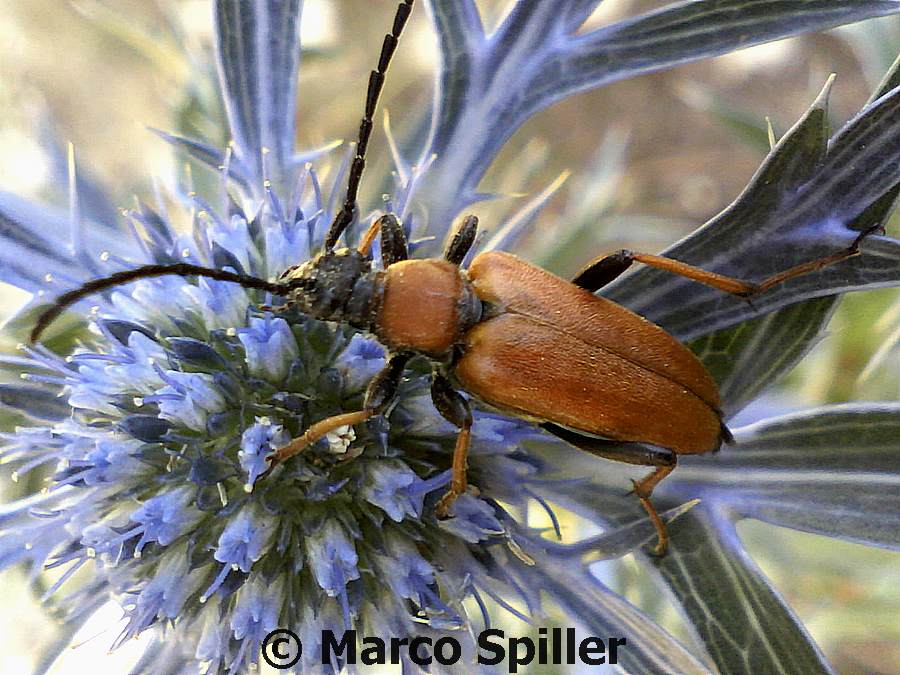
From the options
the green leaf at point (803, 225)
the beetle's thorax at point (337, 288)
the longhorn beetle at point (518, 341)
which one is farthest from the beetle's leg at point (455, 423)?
the green leaf at point (803, 225)

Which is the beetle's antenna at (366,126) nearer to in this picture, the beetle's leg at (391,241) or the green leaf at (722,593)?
the beetle's leg at (391,241)

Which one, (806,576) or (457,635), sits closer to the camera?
(457,635)

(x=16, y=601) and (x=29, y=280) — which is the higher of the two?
(x=29, y=280)

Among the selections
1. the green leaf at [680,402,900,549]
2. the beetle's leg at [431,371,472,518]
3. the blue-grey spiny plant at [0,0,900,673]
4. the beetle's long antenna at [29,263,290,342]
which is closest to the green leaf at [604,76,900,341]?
the blue-grey spiny plant at [0,0,900,673]

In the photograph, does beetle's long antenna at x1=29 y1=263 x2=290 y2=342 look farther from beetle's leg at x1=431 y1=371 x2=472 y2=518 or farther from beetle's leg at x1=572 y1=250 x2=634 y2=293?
beetle's leg at x1=572 y1=250 x2=634 y2=293

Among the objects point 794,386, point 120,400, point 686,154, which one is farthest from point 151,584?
point 686,154

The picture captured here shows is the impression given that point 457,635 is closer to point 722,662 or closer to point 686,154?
point 722,662

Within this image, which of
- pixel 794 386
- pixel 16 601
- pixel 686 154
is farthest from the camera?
pixel 686 154

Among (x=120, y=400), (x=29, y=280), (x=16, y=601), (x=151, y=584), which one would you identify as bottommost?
(x=16, y=601)
